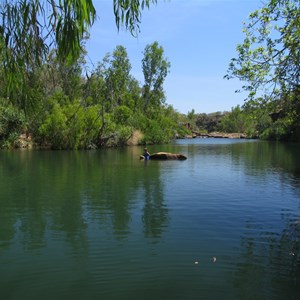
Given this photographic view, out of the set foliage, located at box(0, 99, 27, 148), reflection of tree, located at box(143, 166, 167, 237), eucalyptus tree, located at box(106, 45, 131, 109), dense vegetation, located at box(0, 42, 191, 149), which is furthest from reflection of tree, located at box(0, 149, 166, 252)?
eucalyptus tree, located at box(106, 45, 131, 109)

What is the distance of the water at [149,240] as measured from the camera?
7.70 metres

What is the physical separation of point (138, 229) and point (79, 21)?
838 cm

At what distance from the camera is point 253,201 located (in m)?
16.4

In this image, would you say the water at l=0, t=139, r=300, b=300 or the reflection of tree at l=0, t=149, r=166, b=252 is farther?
the reflection of tree at l=0, t=149, r=166, b=252

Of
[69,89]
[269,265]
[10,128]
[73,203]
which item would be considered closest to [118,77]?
[69,89]

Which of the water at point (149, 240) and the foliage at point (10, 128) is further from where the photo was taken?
the foliage at point (10, 128)

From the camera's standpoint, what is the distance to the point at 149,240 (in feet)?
35.0

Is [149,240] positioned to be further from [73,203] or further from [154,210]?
[73,203]

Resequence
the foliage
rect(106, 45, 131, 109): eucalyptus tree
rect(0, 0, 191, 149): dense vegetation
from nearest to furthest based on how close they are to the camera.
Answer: rect(0, 0, 191, 149): dense vegetation < the foliage < rect(106, 45, 131, 109): eucalyptus tree

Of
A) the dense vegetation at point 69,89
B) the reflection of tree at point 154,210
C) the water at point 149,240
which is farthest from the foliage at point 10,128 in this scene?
the reflection of tree at point 154,210

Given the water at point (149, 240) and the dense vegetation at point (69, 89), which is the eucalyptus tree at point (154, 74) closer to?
the dense vegetation at point (69, 89)

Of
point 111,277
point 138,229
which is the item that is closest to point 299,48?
point 138,229

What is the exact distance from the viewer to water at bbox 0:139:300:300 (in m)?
7.70

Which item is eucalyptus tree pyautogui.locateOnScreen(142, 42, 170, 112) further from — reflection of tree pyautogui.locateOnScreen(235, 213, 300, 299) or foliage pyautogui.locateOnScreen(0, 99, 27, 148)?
reflection of tree pyautogui.locateOnScreen(235, 213, 300, 299)
